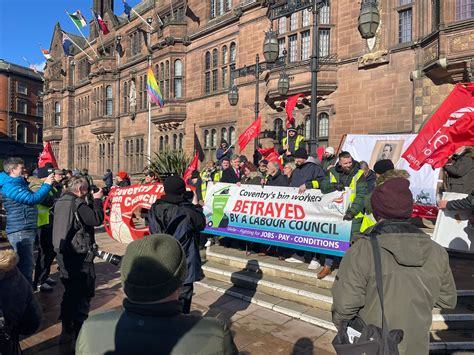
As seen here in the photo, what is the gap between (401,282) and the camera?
203cm

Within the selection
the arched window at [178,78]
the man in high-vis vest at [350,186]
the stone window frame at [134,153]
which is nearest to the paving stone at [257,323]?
the man in high-vis vest at [350,186]

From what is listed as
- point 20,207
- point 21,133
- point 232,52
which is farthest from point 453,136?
point 21,133

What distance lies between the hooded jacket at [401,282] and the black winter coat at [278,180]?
14.6 ft

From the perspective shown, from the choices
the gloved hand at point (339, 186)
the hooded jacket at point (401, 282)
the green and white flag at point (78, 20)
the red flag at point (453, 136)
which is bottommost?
the hooded jacket at point (401, 282)

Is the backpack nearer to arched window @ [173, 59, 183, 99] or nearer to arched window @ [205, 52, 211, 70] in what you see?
arched window @ [205, 52, 211, 70]

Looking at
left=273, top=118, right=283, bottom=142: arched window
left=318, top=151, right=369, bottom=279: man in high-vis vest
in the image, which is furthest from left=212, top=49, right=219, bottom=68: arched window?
left=318, top=151, right=369, bottom=279: man in high-vis vest

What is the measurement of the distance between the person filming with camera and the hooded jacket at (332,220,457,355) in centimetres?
288

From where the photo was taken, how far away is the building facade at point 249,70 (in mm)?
10695

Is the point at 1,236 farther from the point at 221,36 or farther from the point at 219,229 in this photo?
the point at 221,36

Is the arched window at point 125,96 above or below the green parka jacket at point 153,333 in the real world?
above

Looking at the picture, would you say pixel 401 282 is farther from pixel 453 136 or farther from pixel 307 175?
pixel 307 175

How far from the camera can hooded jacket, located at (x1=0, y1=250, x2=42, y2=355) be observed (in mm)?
2670

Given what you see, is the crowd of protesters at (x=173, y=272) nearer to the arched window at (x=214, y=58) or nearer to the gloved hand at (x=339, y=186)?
the gloved hand at (x=339, y=186)

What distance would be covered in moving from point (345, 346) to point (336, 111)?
11832 millimetres
